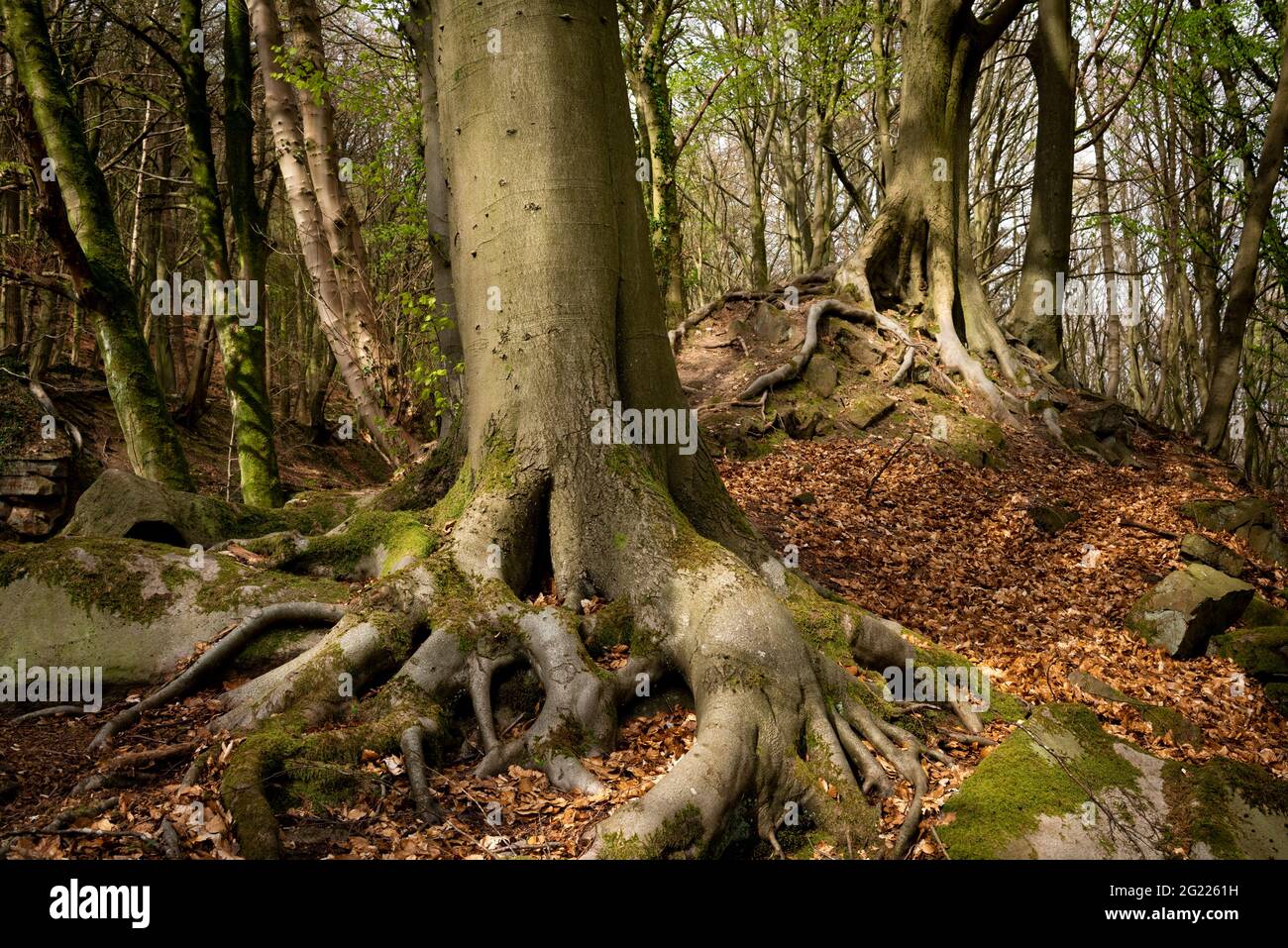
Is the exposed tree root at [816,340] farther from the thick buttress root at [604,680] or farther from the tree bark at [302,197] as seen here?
the thick buttress root at [604,680]

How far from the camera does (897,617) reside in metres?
6.23

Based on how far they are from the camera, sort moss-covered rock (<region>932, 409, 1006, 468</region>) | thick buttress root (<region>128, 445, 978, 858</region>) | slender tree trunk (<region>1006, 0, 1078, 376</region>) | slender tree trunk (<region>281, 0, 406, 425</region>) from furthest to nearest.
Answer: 1. slender tree trunk (<region>1006, 0, 1078, 376</region>)
2. moss-covered rock (<region>932, 409, 1006, 468</region>)
3. slender tree trunk (<region>281, 0, 406, 425</region>)
4. thick buttress root (<region>128, 445, 978, 858</region>)

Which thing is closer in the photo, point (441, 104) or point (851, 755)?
point (851, 755)

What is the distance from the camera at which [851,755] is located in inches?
142

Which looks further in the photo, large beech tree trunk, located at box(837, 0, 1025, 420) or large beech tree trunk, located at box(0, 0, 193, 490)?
large beech tree trunk, located at box(837, 0, 1025, 420)

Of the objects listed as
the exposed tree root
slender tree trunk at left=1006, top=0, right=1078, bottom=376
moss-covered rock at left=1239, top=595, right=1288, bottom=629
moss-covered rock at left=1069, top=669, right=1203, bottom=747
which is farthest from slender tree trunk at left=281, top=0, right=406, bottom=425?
slender tree trunk at left=1006, top=0, right=1078, bottom=376

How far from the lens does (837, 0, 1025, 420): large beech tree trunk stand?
38.8 feet

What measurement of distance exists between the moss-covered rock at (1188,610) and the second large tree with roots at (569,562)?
3097mm

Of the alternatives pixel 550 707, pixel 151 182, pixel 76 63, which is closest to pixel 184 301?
pixel 151 182

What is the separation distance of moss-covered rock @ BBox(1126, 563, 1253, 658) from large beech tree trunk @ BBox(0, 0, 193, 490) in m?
9.76

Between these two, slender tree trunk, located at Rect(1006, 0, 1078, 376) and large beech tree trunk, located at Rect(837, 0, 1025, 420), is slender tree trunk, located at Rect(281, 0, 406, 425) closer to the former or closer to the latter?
large beech tree trunk, located at Rect(837, 0, 1025, 420)

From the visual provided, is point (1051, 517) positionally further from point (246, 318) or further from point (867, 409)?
point (246, 318)
